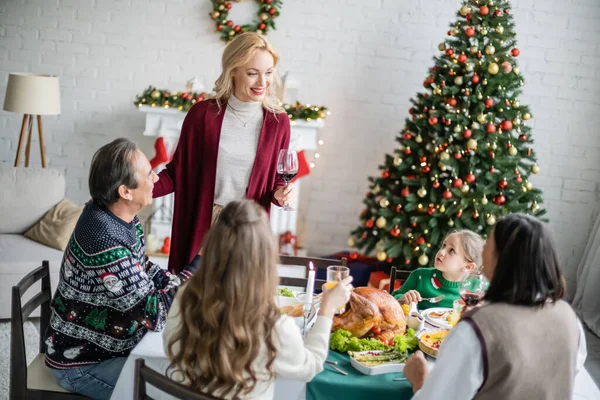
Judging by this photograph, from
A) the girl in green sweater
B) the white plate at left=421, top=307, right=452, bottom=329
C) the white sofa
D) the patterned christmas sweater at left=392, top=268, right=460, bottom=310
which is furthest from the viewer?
the white sofa

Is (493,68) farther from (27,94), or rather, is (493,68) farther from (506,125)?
(27,94)

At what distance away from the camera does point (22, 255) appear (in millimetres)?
4004

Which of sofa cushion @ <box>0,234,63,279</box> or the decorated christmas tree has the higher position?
the decorated christmas tree

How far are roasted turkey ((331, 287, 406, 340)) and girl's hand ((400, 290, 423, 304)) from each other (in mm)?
275

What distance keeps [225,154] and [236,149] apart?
0.05m

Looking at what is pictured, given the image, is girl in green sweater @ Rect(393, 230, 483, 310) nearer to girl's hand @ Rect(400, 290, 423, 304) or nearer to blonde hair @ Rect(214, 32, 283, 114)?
girl's hand @ Rect(400, 290, 423, 304)

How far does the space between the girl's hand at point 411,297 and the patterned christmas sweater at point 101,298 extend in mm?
827

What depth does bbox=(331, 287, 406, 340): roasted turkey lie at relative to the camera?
2127mm

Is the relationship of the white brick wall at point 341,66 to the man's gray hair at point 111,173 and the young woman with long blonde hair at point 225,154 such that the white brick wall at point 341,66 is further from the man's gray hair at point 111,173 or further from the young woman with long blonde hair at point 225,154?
the man's gray hair at point 111,173

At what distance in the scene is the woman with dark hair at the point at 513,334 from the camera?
1578mm

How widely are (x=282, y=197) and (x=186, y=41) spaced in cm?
275

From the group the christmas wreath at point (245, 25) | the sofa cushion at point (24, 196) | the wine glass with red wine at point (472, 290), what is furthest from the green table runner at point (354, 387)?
the christmas wreath at point (245, 25)

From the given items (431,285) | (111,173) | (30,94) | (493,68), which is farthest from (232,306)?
(30,94)

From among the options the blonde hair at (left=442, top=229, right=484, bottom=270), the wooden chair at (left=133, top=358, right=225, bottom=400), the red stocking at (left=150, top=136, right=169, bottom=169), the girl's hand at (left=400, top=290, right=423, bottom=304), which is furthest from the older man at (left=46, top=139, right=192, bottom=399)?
the red stocking at (left=150, top=136, right=169, bottom=169)
